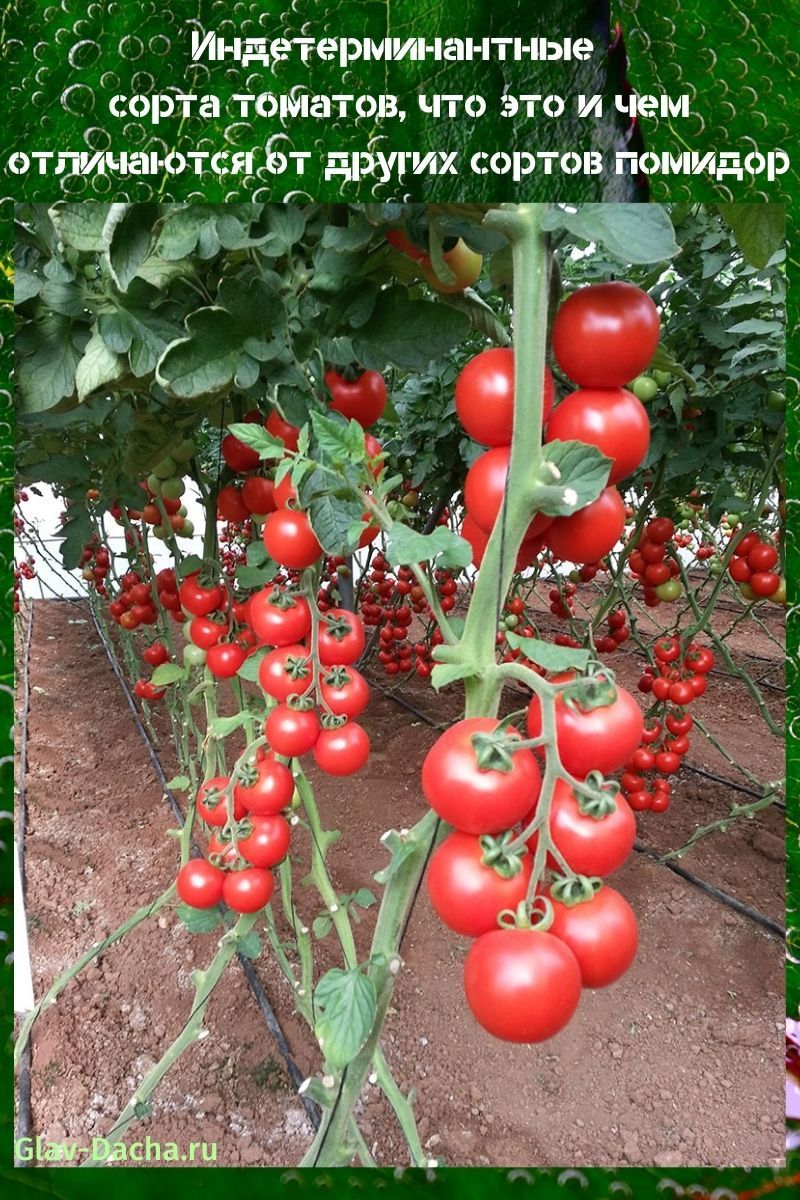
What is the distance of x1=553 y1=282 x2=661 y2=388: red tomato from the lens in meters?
0.25

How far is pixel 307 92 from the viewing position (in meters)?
0.25

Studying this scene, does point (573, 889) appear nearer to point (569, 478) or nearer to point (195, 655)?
point (569, 478)

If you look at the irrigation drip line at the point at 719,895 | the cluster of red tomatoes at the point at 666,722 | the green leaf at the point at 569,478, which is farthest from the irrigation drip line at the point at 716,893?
the green leaf at the point at 569,478

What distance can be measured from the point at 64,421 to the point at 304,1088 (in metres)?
0.44

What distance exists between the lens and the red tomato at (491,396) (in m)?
0.27

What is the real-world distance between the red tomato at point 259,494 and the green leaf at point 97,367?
17 centimetres

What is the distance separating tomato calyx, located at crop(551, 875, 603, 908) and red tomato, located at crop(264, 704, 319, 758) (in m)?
0.28

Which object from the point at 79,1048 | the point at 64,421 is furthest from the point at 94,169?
the point at 79,1048

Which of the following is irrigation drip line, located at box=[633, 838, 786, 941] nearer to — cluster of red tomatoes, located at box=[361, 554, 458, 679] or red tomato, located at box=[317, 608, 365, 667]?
cluster of red tomatoes, located at box=[361, 554, 458, 679]

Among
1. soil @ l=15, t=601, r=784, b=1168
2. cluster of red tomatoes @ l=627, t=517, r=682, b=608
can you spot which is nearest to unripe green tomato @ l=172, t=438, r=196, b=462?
soil @ l=15, t=601, r=784, b=1168

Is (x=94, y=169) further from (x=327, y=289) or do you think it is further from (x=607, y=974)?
(x=607, y=974)

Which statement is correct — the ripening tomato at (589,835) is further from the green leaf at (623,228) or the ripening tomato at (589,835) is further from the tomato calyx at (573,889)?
the green leaf at (623,228)

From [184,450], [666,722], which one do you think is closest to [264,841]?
[184,450]

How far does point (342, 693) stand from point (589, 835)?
28 cm
